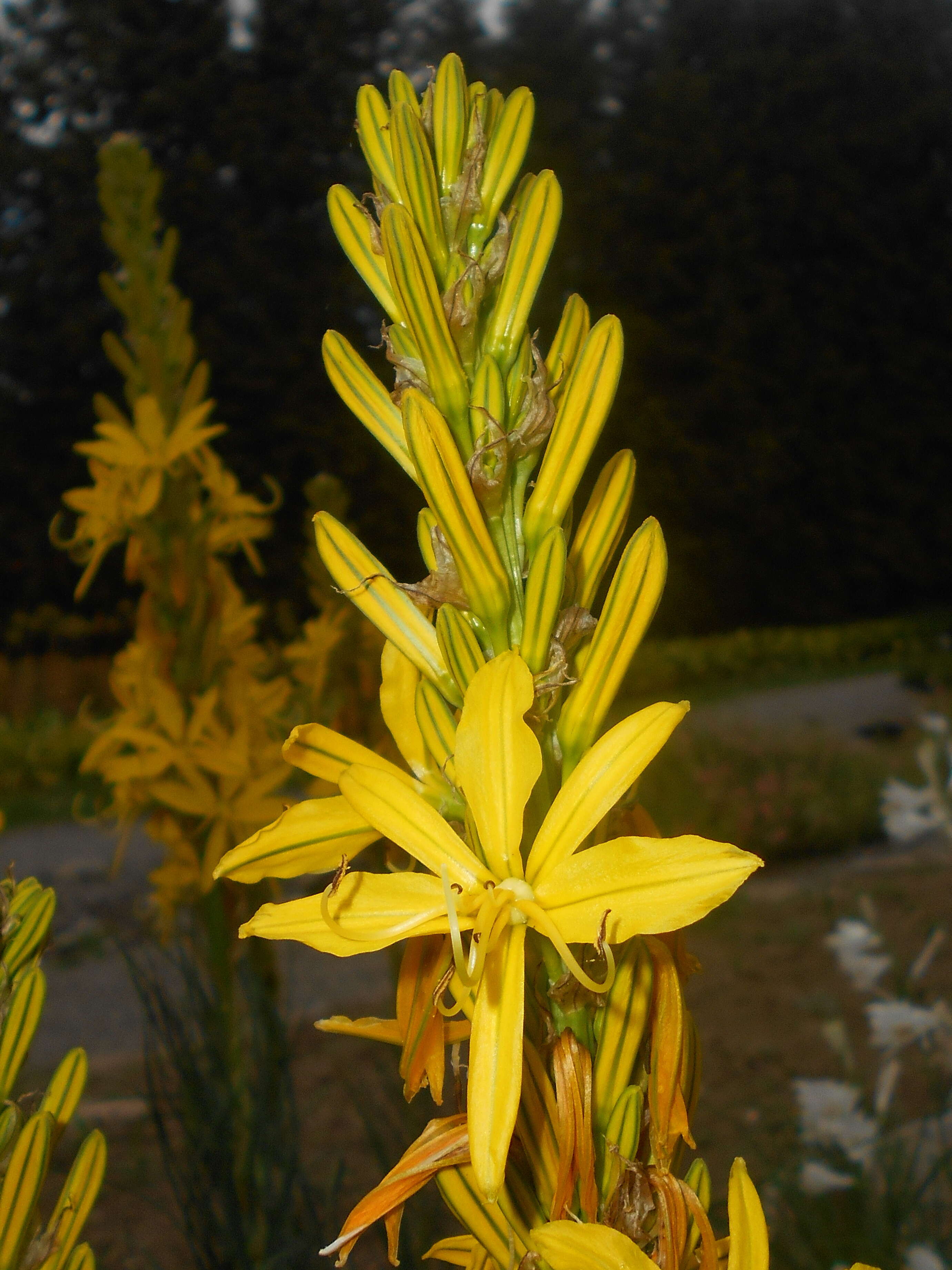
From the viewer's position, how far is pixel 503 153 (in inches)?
26.6

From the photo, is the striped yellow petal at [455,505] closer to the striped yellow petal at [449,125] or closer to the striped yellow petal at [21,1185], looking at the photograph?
the striped yellow petal at [449,125]

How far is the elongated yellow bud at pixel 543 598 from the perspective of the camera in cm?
58

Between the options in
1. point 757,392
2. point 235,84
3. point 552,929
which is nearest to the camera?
point 552,929

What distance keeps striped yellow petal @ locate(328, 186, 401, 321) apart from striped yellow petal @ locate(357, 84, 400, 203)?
22 mm

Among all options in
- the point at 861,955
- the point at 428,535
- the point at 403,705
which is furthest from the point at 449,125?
the point at 861,955

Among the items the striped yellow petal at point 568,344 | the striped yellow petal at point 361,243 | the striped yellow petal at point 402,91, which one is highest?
the striped yellow petal at point 402,91

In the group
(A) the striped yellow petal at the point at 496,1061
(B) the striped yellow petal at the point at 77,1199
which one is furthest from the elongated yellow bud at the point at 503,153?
(B) the striped yellow petal at the point at 77,1199

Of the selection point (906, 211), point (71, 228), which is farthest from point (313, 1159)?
point (906, 211)

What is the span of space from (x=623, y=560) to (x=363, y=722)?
1.84 meters

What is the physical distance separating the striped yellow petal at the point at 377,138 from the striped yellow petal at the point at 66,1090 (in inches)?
25.4

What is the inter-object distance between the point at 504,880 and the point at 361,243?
421mm

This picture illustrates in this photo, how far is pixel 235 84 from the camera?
42.5ft

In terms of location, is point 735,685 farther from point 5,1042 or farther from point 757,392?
point 5,1042

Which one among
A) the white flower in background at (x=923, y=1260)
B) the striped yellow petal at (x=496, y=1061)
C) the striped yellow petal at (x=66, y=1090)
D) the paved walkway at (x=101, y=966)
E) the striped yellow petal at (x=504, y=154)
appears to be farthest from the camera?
the paved walkway at (x=101, y=966)
